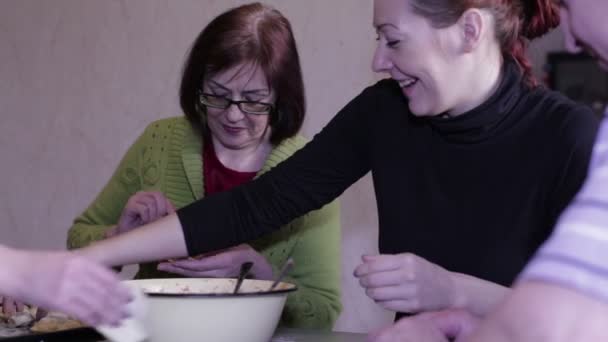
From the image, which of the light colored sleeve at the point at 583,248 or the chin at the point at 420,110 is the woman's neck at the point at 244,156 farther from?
the light colored sleeve at the point at 583,248

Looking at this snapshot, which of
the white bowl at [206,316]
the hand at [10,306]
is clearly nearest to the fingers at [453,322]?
the white bowl at [206,316]

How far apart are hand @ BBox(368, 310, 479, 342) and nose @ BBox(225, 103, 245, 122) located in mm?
750

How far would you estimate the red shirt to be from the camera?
192cm

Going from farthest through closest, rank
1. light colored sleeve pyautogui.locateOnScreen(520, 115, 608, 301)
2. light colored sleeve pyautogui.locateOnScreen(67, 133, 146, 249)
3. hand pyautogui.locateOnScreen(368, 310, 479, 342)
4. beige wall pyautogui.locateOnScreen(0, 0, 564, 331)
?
beige wall pyautogui.locateOnScreen(0, 0, 564, 331) → light colored sleeve pyautogui.locateOnScreen(67, 133, 146, 249) → hand pyautogui.locateOnScreen(368, 310, 479, 342) → light colored sleeve pyautogui.locateOnScreen(520, 115, 608, 301)

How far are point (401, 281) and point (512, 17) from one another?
0.51 meters

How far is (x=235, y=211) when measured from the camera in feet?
5.26

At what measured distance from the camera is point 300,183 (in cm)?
162

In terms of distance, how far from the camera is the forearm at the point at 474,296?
1.29m

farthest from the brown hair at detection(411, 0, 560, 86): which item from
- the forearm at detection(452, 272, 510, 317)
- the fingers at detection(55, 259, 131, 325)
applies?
the fingers at detection(55, 259, 131, 325)

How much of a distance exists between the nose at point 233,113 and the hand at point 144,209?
22cm

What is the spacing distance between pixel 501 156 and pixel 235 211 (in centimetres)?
50

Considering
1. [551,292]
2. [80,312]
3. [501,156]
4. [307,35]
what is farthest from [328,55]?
[551,292]

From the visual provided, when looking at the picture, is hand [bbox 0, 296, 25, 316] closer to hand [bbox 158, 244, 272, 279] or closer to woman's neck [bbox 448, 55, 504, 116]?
hand [bbox 158, 244, 272, 279]

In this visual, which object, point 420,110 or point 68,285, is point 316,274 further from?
point 68,285
